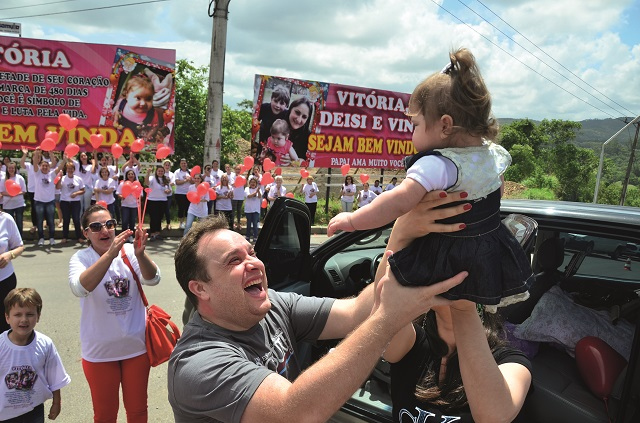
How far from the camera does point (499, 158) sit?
1746 mm

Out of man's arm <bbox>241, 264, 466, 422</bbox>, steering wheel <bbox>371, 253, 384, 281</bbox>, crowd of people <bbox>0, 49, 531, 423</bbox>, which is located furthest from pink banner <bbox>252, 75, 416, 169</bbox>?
man's arm <bbox>241, 264, 466, 422</bbox>

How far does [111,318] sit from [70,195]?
852 centimetres

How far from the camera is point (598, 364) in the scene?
2148 mm

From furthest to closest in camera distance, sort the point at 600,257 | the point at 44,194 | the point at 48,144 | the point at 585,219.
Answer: the point at 44,194
the point at 48,144
the point at 600,257
the point at 585,219

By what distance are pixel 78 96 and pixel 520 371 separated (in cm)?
1354

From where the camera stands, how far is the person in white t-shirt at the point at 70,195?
413 inches

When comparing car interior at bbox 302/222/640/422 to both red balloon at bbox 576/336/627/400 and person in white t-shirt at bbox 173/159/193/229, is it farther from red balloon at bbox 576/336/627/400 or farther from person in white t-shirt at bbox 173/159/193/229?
person in white t-shirt at bbox 173/159/193/229

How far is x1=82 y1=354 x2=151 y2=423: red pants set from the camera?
302 centimetres

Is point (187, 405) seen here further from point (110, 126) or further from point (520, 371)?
point (110, 126)

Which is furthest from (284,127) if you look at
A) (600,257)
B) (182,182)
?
(600,257)

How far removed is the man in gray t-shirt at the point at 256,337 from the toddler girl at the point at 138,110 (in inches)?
482

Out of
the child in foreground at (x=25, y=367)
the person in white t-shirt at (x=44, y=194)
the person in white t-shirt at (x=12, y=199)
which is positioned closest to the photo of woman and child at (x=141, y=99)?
the person in white t-shirt at (x=44, y=194)

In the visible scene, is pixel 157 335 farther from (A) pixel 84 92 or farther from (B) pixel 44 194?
(A) pixel 84 92

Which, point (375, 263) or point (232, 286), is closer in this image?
point (232, 286)
